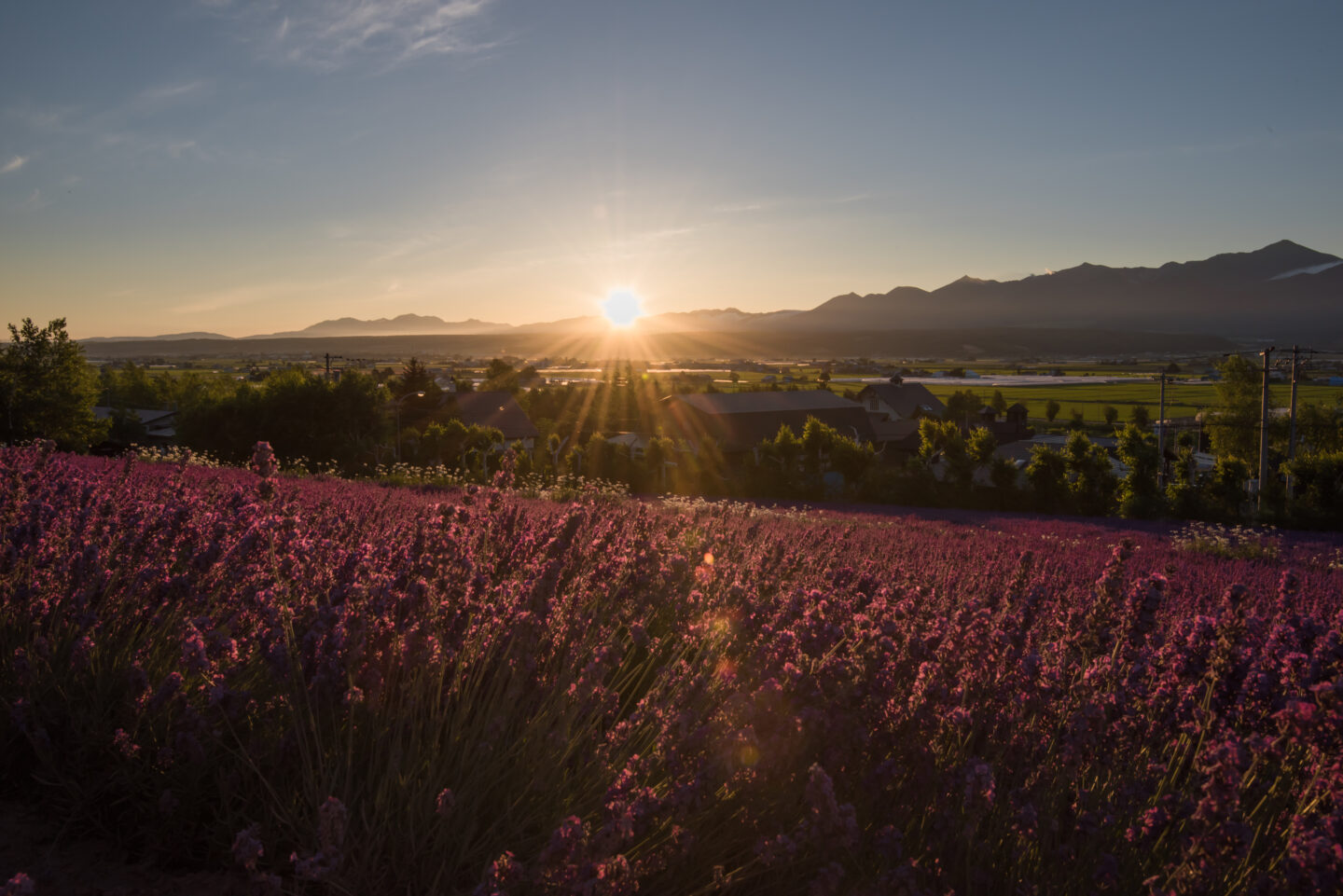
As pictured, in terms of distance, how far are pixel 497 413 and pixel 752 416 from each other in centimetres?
2095

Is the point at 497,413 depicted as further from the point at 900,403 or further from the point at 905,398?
the point at 905,398

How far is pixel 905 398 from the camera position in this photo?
324ft

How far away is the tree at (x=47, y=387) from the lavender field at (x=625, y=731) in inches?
1282

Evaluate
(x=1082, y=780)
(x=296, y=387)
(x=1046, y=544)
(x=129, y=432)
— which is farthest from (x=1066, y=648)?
(x=129, y=432)

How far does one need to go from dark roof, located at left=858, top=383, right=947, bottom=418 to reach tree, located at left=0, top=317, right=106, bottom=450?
78389mm

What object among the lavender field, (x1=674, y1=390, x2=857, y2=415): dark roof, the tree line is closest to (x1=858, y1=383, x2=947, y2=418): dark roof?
(x1=674, y1=390, x2=857, y2=415): dark roof

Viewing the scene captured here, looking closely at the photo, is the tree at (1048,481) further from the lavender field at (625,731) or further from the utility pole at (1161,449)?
the lavender field at (625,731)

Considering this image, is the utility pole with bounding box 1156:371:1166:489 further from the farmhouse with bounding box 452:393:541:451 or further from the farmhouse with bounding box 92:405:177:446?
the farmhouse with bounding box 92:405:177:446

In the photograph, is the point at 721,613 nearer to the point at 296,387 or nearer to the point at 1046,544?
the point at 1046,544

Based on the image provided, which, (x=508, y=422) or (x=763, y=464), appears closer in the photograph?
(x=763, y=464)

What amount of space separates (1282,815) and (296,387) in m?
40.4

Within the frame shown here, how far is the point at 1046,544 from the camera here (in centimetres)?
987

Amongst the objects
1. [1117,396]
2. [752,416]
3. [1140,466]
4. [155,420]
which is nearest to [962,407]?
[752,416]

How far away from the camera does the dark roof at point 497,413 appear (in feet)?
208
